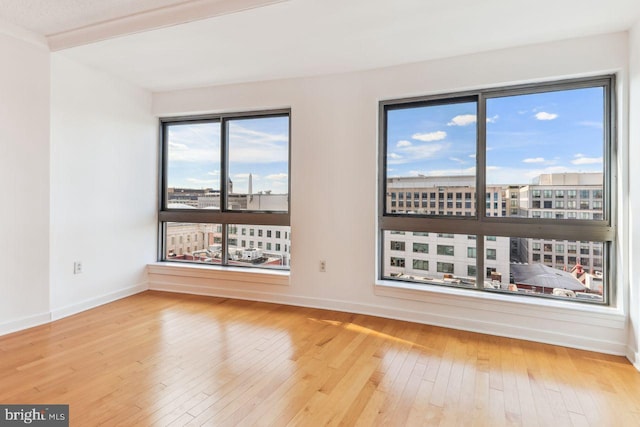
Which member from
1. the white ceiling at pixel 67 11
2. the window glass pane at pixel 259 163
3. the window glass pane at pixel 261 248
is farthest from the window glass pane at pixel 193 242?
the white ceiling at pixel 67 11

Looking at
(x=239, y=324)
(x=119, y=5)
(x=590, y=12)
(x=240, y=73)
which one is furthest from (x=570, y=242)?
(x=119, y=5)

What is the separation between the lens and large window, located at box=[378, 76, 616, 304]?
2.78 m

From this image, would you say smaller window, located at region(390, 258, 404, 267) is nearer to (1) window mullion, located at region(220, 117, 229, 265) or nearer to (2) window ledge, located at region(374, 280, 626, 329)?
(2) window ledge, located at region(374, 280, 626, 329)

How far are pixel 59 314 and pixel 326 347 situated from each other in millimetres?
2663

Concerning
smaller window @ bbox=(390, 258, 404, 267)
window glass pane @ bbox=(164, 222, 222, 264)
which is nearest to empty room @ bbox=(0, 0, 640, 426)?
smaller window @ bbox=(390, 258, 404, 267)

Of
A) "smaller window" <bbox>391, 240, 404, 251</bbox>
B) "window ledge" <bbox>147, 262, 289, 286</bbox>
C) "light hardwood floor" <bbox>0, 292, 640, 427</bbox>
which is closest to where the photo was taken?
"light hardwood floor" <bbox>0, 292, 640, 427</bbox>

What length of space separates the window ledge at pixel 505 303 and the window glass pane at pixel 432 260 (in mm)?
94

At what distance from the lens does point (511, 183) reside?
3029 mm

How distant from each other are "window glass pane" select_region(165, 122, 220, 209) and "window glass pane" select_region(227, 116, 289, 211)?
0.80ft

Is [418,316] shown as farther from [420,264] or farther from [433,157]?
[433,157]

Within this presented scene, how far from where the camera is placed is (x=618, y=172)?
2.63m

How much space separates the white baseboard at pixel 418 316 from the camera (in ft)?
8.70

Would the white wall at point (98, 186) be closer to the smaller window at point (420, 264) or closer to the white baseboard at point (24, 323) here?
the white baseboard at point (24, 323)

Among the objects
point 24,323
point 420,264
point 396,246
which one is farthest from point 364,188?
point 24,323
